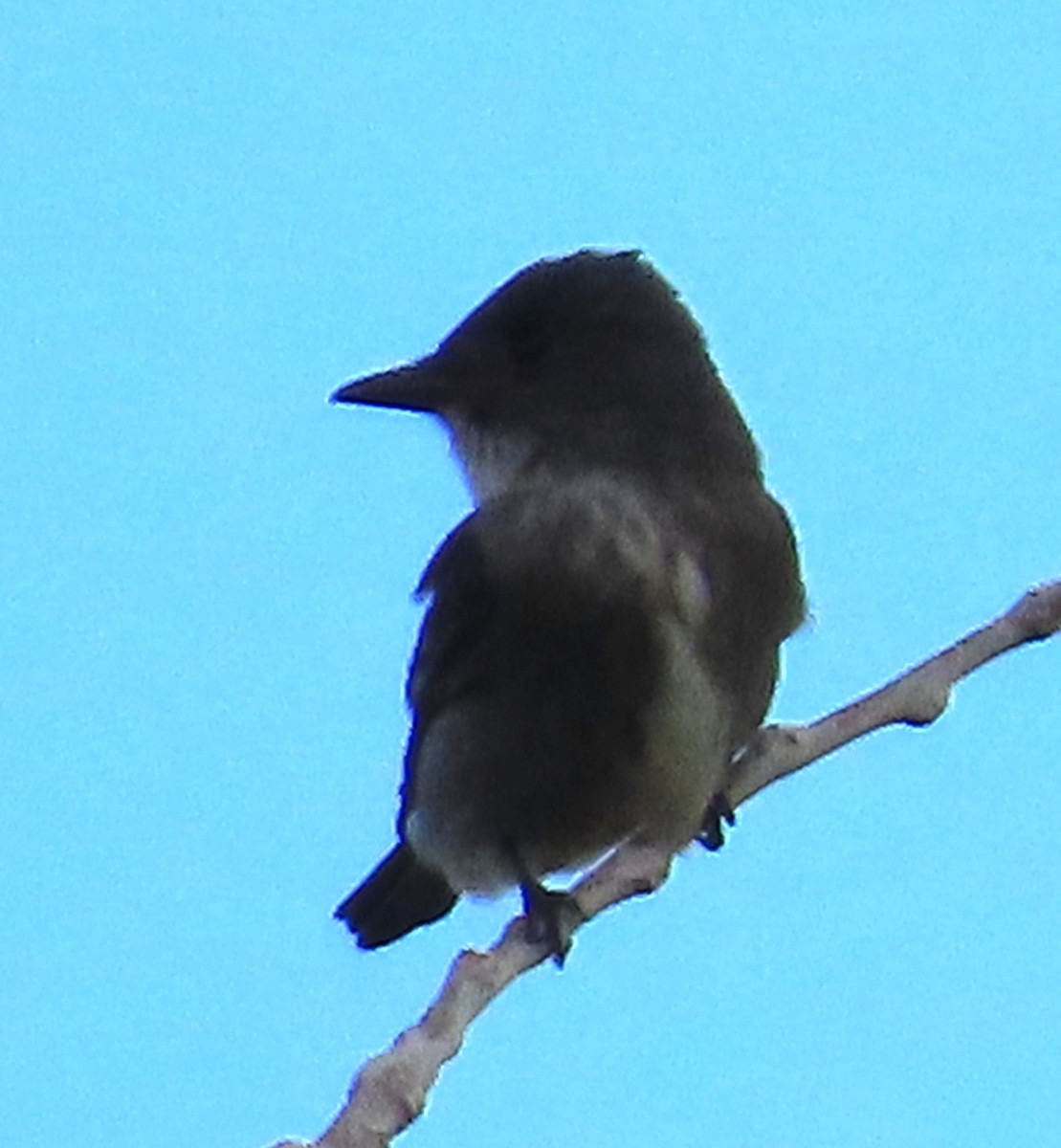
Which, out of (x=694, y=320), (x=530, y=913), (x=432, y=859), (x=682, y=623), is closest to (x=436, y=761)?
(x=432, y=859)

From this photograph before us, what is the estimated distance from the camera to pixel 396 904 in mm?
4680

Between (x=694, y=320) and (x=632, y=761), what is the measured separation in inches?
43.8

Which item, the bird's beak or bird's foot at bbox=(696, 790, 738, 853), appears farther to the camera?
the bird's beak

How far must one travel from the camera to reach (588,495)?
407 cm

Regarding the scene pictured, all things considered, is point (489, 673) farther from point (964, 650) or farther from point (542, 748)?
point (964, 650)

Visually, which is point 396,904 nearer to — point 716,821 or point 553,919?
point 716,821

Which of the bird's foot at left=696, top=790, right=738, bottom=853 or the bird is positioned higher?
the bird

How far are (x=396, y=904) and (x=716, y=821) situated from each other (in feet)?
3.05

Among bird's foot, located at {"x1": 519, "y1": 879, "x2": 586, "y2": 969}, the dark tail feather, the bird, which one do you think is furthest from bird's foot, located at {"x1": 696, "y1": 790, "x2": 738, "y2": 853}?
the dark tail feather

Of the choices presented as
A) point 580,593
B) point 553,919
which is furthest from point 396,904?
point 553,919

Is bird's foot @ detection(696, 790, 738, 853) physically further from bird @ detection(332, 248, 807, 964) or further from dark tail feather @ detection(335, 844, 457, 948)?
dark tail feather @ detection(335, 844, 457, 948)

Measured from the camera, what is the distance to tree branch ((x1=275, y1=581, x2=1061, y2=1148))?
2.07m

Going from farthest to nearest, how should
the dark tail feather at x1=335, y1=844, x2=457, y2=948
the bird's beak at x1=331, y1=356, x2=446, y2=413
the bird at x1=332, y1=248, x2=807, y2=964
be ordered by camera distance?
the dark tail feather at x1=335, y1=844, x2=457, y2=948, the bird's beak at x1=331, y1=356, x2=446, y2=413, the bird at x1=332, y1=248, x2=807, y2=964

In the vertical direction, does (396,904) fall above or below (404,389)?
below
